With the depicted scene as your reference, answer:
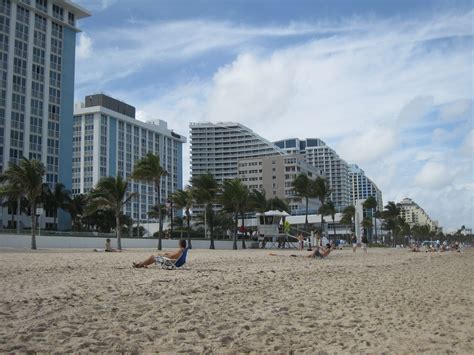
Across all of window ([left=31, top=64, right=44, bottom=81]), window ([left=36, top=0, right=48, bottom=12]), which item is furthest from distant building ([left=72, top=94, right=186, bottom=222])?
window ([left=36, top=0, right=48, bottom=12])

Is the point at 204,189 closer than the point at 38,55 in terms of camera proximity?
Yes

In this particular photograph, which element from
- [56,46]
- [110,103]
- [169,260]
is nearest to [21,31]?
[56,46]

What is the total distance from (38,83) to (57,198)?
66.9 feet

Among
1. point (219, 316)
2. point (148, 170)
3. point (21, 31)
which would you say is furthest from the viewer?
point (21, 31)

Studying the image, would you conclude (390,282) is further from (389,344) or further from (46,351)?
(46,351)

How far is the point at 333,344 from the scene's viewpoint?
634 centimetres

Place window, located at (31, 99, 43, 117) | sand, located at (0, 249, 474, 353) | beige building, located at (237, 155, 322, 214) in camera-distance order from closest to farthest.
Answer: sand, located at (0, 249, 474, 353), window, located at (31, 99, 43, 117), beige building, located at (237, 155, 322, 214)

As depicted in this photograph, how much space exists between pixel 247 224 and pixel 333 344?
288 ft

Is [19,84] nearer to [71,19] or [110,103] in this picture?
[71,19]

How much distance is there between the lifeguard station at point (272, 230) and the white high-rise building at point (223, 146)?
4584 inches

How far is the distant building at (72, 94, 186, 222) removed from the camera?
12212 cm

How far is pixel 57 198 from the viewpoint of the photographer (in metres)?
69.7

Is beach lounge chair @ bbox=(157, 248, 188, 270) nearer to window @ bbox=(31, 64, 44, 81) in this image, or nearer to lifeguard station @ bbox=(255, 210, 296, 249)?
lifeguard station @ bbox=(255, 210, 296, 249)

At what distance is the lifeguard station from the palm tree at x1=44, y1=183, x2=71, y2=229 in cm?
2877
